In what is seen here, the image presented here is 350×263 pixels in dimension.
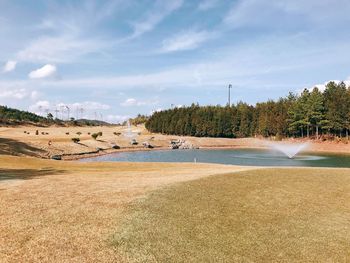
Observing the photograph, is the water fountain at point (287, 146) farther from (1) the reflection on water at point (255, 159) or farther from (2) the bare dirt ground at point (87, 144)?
(1) the reflection on water at point (255, 159)

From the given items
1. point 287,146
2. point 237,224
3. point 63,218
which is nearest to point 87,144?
point 287,146

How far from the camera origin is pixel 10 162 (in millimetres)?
46094

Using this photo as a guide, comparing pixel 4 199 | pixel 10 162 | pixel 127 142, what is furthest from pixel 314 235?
pixel 127 142

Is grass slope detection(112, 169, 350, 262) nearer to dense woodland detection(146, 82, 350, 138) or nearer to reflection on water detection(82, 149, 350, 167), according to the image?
reflection on water detection(82, 149, 350, 167)

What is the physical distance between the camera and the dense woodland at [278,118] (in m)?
134

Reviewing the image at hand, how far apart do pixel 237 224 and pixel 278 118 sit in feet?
466

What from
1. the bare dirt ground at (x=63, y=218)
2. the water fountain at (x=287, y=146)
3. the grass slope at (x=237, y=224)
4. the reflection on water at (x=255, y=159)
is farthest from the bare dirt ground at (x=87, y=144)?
the grass slope at (x=237, y=224)

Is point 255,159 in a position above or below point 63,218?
below

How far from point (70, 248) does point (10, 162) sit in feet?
116

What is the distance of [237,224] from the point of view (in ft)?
59.9

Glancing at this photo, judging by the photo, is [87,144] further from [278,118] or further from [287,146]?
[278,118]

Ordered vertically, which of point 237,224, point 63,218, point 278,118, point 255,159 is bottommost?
point 255,159

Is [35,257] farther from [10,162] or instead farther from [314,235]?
[10,162]

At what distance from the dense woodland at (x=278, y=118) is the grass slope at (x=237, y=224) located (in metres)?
116
